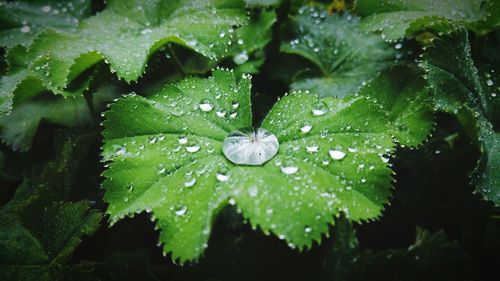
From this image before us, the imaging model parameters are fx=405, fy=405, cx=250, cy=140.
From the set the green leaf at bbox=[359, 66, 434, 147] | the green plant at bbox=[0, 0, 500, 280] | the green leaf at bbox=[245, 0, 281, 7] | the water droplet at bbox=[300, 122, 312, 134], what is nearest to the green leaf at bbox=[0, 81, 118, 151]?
the green plant at bbox=[0, 0, 500, 280]

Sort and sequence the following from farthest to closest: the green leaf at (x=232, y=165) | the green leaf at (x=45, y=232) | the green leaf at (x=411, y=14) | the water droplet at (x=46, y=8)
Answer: the water droplet at (x=46, y=8), the green leaf at (x=411, y=14), the green leaf at (x=45, y=232), the green leaf at (x=232, y=165)

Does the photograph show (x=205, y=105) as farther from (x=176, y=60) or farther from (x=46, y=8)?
(x=46, y=8)

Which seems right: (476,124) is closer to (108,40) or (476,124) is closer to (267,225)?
(267,225)

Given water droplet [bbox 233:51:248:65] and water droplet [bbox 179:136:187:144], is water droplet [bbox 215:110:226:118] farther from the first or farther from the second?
water droplet [bbox 233:51:248:65]

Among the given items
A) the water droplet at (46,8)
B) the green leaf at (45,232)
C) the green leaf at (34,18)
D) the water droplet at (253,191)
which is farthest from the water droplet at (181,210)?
the water droplet at (46,8)

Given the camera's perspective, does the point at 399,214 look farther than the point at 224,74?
Yes

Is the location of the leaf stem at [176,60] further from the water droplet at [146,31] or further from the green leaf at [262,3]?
the green leaf at [262,3]

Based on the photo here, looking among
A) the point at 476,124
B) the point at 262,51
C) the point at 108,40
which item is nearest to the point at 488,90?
the point at 476,124
